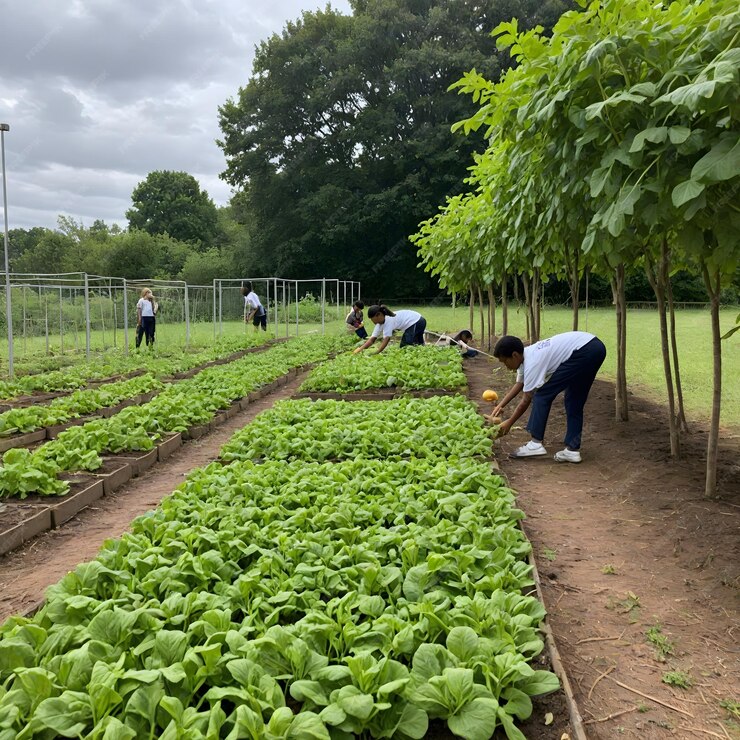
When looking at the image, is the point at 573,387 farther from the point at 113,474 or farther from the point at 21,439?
the point at 21,439

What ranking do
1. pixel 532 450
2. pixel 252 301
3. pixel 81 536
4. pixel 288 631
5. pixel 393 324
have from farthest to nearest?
pixel 252 301 < pixel 393 324 < pixel 532 450 < pixel 81 536 < pixel 288 631

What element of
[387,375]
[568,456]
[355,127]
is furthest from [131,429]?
[355,127]

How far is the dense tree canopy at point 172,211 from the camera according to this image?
6588cm

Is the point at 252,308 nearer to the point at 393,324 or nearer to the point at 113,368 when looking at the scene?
the point at 113,368

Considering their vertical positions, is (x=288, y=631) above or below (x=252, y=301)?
below

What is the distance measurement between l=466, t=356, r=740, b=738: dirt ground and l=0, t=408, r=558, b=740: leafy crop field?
0.46m

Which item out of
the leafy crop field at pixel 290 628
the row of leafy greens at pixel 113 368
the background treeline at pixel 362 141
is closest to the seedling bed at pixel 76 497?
the leafy crop field at pixel 290 628

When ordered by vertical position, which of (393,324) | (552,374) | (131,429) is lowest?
(131,429)

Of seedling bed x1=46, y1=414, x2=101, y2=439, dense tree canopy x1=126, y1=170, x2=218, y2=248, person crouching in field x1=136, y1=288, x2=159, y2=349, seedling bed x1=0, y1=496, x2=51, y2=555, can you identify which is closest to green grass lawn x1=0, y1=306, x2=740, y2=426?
person crouching in field x1=136, y1=288, x2=159, y2=349

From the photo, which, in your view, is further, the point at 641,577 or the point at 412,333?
the point at 412,333

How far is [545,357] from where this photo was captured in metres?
5.87

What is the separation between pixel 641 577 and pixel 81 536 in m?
4.06

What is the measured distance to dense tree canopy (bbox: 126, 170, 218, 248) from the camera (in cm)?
6588

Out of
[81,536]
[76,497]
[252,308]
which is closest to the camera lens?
[81,536]
